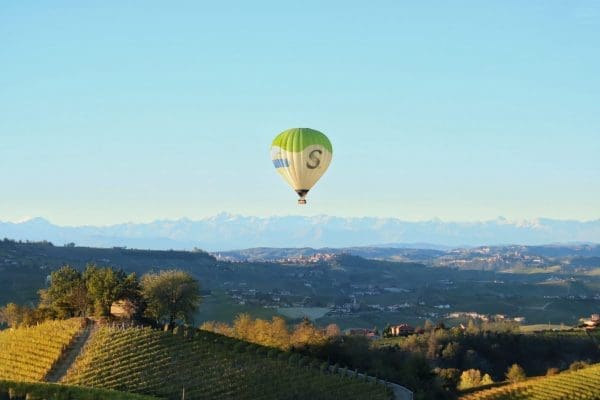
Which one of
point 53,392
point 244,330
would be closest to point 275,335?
point 244,330

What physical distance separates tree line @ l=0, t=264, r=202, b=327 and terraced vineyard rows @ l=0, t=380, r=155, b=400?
18.6 m

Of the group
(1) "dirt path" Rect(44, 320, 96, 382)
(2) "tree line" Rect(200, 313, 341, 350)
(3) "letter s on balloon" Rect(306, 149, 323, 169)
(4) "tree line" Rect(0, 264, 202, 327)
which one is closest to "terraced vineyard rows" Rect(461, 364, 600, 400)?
(2) "tree line" Rect(200, 313, 341, 350)

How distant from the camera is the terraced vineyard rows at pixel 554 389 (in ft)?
205

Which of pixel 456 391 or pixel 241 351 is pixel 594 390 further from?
pixel 241 351

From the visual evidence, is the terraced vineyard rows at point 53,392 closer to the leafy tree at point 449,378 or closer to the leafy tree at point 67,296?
the leafy tree at point 67,296

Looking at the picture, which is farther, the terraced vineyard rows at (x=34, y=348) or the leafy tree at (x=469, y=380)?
the leafy tree at (x=469, y=380)

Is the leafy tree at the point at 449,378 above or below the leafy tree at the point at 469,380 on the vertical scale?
above

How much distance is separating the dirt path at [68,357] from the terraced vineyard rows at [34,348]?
0.96 ft

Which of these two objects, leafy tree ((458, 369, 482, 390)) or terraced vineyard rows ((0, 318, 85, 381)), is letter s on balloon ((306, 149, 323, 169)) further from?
leafy tree ((458, 369, 482, 390))

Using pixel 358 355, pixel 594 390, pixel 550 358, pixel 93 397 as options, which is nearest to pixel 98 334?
pixel 93 397

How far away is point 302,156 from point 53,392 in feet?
94.1

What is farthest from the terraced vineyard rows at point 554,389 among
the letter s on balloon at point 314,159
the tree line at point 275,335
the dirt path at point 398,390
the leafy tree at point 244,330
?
the letter s on balloon at point 314,159

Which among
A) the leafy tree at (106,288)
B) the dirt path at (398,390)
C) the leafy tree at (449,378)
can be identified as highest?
the leafy tree at (106,288)

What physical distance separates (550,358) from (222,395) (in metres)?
66.7
